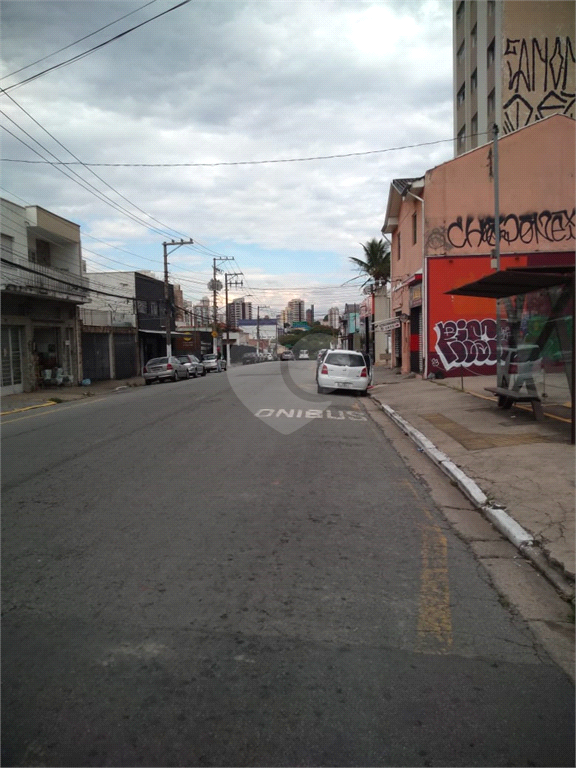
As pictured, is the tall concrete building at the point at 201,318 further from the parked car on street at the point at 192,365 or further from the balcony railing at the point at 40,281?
the balcony railing at the point at 40,281

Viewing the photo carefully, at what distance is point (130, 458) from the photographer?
29.0 feet

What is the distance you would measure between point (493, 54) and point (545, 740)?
3829cm

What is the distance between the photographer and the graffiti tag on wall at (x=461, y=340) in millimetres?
23188

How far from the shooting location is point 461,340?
2320 cm

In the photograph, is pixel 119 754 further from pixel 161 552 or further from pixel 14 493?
pixel 14 493

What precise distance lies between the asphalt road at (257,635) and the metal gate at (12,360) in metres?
18.5

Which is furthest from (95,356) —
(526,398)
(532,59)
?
(526,398)

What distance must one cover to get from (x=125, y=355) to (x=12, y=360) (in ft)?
47.1

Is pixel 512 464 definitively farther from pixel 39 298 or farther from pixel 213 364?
pixel 213 364

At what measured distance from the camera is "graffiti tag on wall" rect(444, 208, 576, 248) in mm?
22797

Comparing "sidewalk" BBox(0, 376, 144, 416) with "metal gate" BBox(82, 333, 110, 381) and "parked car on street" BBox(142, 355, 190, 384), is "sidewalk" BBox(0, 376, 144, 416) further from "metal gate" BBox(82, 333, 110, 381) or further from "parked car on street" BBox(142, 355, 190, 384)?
"metal gate" BBox(82, 333, 110, 381)

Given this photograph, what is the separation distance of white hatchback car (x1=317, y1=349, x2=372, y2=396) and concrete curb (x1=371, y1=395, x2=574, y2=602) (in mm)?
9924

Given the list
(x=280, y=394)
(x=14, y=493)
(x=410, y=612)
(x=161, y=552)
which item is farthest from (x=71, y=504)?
(x=280, y=394)

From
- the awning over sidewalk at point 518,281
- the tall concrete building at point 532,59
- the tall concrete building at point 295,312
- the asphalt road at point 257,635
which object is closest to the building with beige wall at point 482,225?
the tall concrete building at point 532,59
